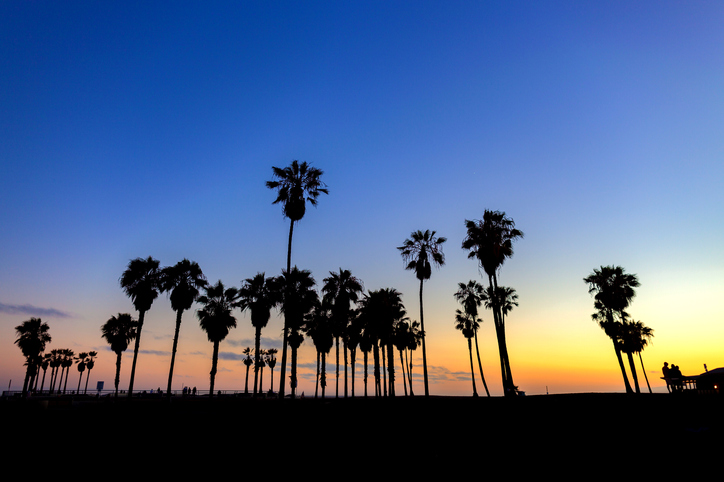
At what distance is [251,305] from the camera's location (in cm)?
4550

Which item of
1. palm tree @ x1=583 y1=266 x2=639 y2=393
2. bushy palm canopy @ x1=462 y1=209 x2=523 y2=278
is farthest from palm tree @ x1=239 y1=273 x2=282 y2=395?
palm tree @ x1=583 y1=266 x2=639 y2=393

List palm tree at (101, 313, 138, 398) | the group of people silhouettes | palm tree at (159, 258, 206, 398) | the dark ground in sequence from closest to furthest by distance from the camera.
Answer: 1. the dark ground
2. the group of people silhouettes
3. palm tree at (159, 258, 206, 398)
4. palm tree at (101, 313, 138, 398)

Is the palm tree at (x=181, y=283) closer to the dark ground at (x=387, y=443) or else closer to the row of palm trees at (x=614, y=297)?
the dark ground at (x=387, y=443)

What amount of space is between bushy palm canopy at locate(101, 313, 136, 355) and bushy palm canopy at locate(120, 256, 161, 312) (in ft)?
54.2

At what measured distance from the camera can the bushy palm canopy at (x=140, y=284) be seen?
42938 mm

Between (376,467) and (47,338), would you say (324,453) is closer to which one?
(376,467)

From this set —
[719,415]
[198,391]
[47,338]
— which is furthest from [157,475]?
[47,338]

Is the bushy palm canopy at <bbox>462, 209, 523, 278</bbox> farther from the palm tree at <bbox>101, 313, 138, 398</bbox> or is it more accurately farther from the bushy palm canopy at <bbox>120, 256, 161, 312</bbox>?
the palm tree at <bbox>101, 313, 138, 398</bbox>

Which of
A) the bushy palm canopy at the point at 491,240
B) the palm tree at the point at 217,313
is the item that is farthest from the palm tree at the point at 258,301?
the bushy palm canopy at the point at 491,240

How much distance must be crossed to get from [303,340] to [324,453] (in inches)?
1979

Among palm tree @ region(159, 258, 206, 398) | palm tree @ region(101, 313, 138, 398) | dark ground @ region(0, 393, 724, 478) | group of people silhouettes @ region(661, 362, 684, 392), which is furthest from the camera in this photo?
palm tree @ region(101, 313, 138, 398)

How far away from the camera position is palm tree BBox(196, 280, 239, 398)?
46.2 m

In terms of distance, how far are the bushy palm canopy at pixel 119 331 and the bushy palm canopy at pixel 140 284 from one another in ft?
54.2

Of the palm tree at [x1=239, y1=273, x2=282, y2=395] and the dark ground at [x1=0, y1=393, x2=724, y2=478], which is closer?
the dark ground at [x1=0, y1=393, x2=724, y2=478]
